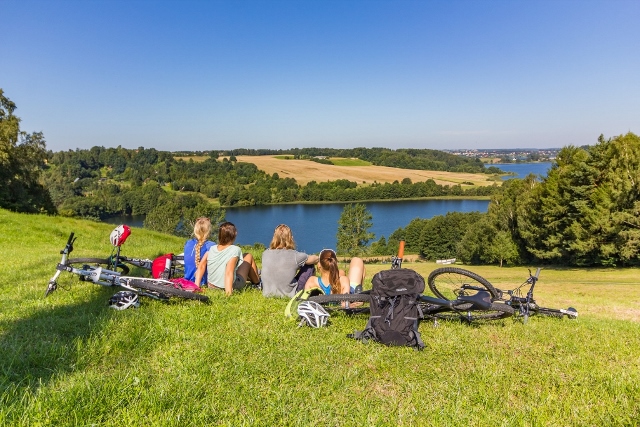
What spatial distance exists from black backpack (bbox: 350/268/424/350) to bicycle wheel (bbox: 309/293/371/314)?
289 millimetres

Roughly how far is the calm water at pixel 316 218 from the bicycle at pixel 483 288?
61.0 meters

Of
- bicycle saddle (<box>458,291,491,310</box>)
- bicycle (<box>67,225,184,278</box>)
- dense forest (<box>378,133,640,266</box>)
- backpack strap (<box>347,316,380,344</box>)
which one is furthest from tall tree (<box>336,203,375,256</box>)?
backpack strap (<box>347,316,380,344</box>)

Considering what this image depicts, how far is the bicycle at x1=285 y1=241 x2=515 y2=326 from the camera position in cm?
531

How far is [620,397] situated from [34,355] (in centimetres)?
525

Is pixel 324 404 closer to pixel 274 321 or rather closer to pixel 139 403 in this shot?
pixel 139 403

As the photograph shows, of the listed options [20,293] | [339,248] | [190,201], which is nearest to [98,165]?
[190,201]

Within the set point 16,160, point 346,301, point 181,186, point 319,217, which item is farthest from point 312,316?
point 181,186

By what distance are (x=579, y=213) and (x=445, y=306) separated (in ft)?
113

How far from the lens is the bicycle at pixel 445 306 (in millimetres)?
5309

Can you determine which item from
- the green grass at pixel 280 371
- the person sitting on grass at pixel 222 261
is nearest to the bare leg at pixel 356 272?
the green grass at pixel 280 371

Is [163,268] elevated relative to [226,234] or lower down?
lower down

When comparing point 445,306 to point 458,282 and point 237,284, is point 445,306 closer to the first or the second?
point 458,282

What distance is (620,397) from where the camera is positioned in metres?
3.38

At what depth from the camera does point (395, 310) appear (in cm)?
472
